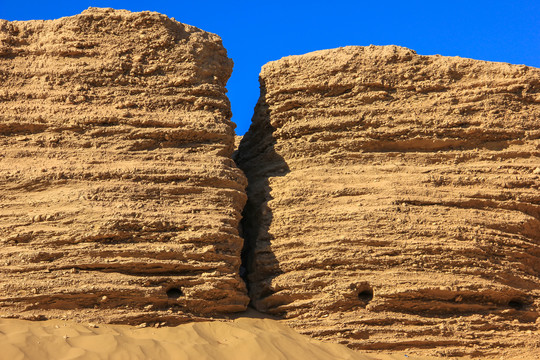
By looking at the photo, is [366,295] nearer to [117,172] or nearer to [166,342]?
[166,342]

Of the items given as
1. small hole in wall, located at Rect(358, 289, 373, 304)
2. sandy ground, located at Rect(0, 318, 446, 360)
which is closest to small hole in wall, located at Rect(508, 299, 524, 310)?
sandy ground, located at Rect(0, 318, 446, 360)

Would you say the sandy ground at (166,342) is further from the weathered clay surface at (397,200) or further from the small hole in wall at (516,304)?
the small hole in wall at (516,304)

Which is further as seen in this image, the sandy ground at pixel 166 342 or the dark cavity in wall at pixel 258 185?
the dark cavity in wall at pixel 258 185

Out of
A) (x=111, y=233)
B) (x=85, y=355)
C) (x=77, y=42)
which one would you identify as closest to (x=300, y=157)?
(x=111, y=233)

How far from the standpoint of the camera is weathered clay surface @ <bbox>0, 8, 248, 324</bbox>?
6.63 m

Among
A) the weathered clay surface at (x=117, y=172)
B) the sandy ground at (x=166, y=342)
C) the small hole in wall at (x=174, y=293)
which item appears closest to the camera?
the sandy ground at (x=166, y=342)

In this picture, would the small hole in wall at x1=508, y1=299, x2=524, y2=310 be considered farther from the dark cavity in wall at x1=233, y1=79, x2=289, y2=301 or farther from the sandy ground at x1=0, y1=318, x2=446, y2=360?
the dark cavity in wall at x1=233, y1=79, x2=289, y2=301

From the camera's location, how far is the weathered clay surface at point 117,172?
6.63 metres

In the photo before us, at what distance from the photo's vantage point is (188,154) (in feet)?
24.8

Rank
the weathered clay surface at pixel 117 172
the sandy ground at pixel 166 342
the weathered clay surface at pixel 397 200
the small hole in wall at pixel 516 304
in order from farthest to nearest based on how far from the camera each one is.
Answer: the small hole in wall at pixel 516 304 < the weathered clay surface at pixel 397 200 < the weathered clay surface at pixel 117 172 < the sandy ground at pixel 166 342

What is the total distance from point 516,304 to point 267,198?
3182mm

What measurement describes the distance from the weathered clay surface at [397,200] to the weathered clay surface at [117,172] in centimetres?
68

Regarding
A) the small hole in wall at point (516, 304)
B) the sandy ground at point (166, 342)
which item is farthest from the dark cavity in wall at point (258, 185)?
the small hole in wall at point (516, 304)

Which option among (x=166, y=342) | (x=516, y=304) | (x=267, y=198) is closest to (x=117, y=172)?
(x=267, y=198)
